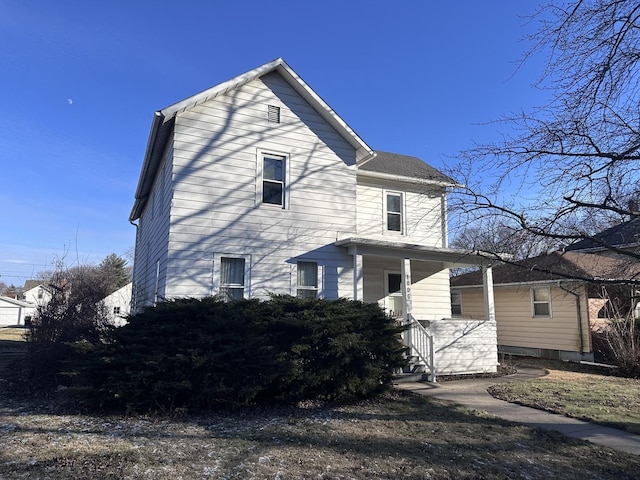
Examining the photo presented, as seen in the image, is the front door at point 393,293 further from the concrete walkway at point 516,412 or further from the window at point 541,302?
the window at point 541,302

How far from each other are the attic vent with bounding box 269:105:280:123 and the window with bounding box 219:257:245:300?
150 inches

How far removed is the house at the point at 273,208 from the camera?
10.4 m

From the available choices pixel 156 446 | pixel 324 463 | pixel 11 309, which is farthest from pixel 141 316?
pixel 11 309

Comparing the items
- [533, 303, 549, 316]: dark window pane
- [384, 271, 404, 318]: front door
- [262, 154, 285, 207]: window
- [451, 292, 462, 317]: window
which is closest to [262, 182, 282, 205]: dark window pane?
[262, 154, 285, 207]: window

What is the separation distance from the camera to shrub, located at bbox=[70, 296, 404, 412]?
269 inches

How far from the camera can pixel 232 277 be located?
1070 cm

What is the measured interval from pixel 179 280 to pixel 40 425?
14.1 ft

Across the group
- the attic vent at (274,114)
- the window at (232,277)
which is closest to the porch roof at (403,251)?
the window at (232,277)

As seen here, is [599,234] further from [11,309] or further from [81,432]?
[11,309]

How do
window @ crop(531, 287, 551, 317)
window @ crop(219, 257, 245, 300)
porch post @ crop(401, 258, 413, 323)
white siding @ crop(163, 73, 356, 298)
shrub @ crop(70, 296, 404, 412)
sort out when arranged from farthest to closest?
1. window @ crop(531, 287, 551, 317)
2. porch post @ crop(401, 258, 413, 323)
3. window @ crop(219, 257, 245, 300)
4. white siding @ crop(163, 73, 356, 298)
5. shrub @ crop(70, 296, 404, 412)

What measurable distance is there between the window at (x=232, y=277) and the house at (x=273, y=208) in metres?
0.02

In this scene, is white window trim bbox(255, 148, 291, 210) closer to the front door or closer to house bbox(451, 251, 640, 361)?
the front door

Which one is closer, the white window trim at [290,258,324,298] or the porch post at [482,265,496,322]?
the white window trim at [290,258,324,298]

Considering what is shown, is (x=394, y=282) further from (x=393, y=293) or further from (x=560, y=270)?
(x=560, y=270)
